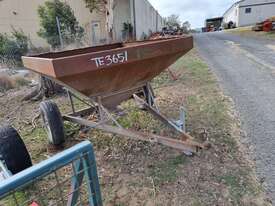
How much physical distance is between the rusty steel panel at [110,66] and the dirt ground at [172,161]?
890mm

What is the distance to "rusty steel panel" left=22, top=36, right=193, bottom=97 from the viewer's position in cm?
216

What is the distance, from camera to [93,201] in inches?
58.1

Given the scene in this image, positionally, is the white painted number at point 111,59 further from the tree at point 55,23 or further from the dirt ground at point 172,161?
the tree at point 55,23

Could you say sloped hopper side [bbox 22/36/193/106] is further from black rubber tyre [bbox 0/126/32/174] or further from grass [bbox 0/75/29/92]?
grass [bbox 0/75/29/92]

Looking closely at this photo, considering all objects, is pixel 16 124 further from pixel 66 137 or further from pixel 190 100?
pixel 190 100

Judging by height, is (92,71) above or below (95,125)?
above

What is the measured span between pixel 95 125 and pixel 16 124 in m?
2.34

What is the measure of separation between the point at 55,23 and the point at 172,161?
585 inches

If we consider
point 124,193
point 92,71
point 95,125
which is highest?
point 92,71

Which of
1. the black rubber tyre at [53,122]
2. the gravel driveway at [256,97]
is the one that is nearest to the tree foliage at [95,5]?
the gravel driveway at [256,97]

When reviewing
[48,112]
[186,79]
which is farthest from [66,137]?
[186,79]

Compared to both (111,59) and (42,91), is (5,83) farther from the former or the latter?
(111,59)

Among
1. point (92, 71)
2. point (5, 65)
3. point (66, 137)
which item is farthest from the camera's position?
point (5, 65)

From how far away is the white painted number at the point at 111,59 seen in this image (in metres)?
2.29
